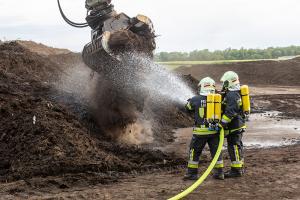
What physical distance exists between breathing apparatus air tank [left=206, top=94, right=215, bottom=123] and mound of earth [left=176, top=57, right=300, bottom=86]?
97.1ft

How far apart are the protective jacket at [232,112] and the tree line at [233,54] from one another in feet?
160

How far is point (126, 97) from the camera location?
12.4m

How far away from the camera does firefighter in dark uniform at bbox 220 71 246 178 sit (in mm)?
8469

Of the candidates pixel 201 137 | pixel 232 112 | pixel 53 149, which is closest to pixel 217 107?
pixel 232 112

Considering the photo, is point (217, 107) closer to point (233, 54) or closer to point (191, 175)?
point (191, 175)

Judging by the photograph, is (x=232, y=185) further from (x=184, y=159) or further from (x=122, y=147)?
(x=122, y=147)

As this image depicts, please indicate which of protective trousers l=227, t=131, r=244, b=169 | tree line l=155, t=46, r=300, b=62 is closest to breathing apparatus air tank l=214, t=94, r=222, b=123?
protective trousers l=227, t=131, r=244, b=169

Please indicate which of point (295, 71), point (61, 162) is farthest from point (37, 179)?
point (295, 71)

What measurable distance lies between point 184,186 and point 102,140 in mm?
4699

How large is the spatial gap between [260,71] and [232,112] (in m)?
32.7

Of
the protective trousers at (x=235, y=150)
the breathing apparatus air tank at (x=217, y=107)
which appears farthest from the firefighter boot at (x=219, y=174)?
the breathing apparatus air tank at (x=217, y=107)

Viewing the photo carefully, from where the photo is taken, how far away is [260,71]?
1576 inches

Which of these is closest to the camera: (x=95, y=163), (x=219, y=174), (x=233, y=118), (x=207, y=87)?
(x=219, y=174)

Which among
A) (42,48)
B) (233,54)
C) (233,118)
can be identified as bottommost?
(233,118)
